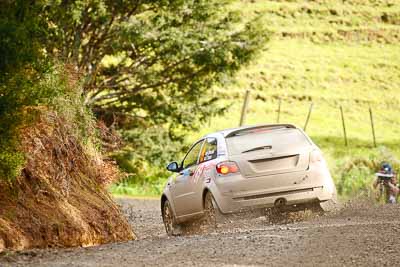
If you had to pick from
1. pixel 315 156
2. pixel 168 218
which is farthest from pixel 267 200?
pixel 168 218

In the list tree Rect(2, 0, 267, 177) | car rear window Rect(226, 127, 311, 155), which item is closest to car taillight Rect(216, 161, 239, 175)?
car rear window Rect(226, 127, 311, 155)

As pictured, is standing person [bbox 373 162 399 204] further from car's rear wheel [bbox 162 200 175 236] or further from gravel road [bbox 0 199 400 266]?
gravel road [bbox 0 199 400 266]

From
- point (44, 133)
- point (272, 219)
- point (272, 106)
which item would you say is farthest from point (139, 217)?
point (272, 106)

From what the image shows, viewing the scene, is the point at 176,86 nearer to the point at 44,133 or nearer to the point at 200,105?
the point at 200,105

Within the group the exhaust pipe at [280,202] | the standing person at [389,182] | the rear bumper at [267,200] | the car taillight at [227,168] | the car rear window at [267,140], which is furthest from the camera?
the standing person at [389,182]

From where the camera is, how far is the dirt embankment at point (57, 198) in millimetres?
13625

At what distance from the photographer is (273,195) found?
15.8 meters

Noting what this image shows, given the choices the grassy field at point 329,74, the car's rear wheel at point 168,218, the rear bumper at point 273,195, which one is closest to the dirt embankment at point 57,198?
the rear bumper at point 273,195

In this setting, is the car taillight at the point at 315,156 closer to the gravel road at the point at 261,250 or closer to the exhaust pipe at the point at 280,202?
the exhaust pipe at the point at 280,202

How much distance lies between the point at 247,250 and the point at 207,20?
82.0ft

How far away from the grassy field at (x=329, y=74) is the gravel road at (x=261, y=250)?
29.3 meters

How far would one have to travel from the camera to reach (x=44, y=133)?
567 inches

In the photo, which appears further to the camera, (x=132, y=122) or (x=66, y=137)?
(x=132, y=122)

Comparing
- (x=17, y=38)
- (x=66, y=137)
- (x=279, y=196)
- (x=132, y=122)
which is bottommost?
(x=132, y=122)
